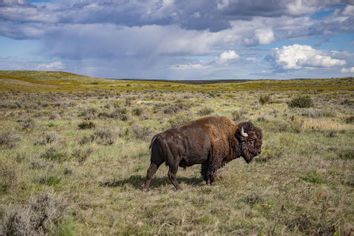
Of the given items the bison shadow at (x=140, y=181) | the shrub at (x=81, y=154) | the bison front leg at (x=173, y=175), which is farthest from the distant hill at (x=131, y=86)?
the bison front leg at (x=173, y=175)

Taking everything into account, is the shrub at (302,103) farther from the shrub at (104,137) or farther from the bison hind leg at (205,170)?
the bison hind leg at (205,170)

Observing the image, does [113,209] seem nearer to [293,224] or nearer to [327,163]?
[293,224]

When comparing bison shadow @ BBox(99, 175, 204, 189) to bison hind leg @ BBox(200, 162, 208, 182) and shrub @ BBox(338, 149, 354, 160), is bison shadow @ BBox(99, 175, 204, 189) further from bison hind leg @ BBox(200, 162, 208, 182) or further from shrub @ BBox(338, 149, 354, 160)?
shrub @ BBox(338, 149, 354, 160)

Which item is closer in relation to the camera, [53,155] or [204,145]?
[204,145]

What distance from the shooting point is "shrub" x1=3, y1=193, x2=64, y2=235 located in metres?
5.94

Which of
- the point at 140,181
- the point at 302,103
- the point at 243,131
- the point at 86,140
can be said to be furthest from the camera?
the point at 302,103

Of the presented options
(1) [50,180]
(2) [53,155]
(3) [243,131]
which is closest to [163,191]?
(3) [243,131]

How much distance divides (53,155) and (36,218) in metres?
7.06

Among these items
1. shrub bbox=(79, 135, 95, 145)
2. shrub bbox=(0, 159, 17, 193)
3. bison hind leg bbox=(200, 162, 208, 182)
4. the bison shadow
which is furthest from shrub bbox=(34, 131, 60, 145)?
bison hind leg bbox=(200, 162, 208, 182)

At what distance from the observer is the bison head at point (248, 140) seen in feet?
32.7

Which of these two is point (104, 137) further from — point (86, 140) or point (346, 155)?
point (346, 155)

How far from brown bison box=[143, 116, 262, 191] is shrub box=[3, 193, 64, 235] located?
2897 mm

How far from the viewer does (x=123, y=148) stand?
14641mm

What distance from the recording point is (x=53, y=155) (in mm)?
13055
